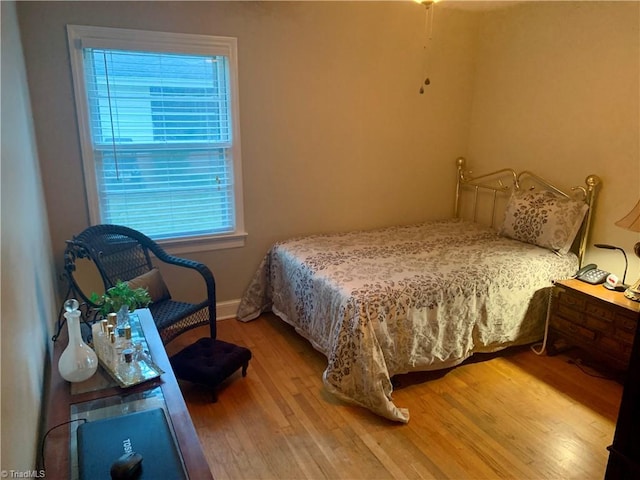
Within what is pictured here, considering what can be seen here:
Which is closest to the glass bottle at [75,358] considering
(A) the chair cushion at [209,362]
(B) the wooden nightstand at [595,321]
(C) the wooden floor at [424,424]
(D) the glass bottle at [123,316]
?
(D) the glass bottle at [123,316]

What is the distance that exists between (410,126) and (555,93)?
3.65ft

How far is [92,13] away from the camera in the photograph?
2.77m

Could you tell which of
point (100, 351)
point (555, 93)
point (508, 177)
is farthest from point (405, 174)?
point (100, 351)

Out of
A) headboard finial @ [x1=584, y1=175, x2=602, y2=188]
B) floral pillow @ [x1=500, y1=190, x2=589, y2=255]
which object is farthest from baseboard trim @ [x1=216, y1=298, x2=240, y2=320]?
headboard finial @ [x1=584, y1=175, x2=602, y2=188]

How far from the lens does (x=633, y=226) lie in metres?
2.56

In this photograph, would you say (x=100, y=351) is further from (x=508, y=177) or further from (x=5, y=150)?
(x=508, y=177)

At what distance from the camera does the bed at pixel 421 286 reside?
8.11 feet

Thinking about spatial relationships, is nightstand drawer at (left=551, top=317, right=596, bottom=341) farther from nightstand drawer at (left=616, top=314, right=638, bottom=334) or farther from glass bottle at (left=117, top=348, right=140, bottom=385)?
glass bottle at (left=117, top=348, right=140, bottom=385)

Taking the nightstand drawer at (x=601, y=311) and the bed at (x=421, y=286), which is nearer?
the bed at (x=421, y=286)

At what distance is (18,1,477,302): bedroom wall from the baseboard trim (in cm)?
4

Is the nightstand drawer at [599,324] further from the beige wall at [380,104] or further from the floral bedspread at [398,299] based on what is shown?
the beige wall at [380,104]

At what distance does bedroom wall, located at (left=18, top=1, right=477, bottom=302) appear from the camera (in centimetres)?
283

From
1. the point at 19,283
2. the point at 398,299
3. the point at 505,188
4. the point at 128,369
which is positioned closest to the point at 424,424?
the point at 398,299

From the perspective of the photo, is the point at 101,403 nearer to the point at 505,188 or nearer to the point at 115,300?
the point at 115,300
